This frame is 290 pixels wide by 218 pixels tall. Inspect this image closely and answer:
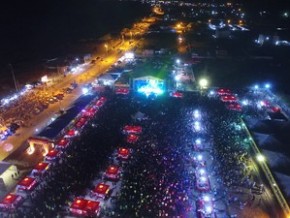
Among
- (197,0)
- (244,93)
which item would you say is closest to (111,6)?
(197,0)

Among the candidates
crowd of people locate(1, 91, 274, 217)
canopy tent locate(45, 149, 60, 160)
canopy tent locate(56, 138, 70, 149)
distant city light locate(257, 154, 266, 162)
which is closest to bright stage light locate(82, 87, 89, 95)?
crowd of people locate(1, 91, 274, 217)

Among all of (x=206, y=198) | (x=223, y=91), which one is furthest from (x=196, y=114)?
(x=206, y=198)

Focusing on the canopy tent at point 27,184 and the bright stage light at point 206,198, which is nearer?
the bright stage light at point 206,198

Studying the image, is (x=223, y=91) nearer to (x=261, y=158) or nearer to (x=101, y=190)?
(x=261, y=158)

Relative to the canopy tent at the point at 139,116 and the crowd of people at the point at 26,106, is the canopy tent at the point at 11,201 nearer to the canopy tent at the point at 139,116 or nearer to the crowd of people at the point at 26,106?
the crowd of people at the point at 26,106

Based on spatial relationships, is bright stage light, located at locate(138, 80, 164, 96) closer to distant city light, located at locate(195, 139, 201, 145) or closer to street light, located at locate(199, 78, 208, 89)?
street light, located at locate(199, 78, 208, 89)

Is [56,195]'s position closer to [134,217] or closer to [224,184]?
[134,217]

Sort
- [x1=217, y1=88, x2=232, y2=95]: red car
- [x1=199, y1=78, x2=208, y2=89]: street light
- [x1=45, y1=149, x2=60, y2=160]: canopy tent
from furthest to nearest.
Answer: [x1=199, y1=78, x2=208, y2=89]: street light → [x1=217, y1=88, x2=232, y2=95]: red car → [x1=45, y1=149, x2=60, y2=160]: canopy tent

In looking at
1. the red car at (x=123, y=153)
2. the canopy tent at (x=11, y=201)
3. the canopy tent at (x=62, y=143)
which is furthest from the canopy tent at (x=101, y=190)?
the canopy tent at (x=62, y=143)

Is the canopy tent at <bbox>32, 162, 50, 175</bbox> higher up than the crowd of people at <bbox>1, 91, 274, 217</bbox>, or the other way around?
the canopy tent at <bbox>32, 162, 50, 175</bbox>

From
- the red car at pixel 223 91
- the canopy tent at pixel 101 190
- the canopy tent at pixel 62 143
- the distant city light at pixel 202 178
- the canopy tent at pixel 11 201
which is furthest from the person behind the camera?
the red car at pixel 223 91

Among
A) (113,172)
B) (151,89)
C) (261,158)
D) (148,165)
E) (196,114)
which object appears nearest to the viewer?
(113,172)
